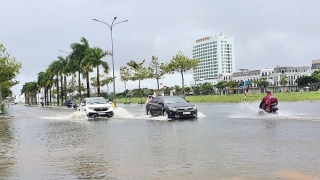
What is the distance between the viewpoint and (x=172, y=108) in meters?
23.4

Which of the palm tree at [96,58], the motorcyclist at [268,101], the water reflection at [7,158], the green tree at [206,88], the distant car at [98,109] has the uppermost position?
the palm tree at [96,58]

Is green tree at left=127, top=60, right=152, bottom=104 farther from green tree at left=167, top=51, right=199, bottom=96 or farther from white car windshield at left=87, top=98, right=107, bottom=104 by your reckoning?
white car windshield at left=87, top=98, right=107, bottom=104

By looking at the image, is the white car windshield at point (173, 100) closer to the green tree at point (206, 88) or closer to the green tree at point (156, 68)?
the green tree at point (156, 68)

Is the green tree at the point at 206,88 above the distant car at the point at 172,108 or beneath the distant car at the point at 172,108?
above

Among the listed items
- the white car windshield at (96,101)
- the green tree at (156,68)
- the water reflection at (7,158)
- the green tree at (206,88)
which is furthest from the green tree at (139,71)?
the green tree at (206,88)

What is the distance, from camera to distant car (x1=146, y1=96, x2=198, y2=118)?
2316cm

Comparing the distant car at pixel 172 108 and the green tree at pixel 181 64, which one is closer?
the distant car at pixel 172 108

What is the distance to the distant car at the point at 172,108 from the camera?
76.0 ft

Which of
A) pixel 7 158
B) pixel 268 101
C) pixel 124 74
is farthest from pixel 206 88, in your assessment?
pixel 7 158

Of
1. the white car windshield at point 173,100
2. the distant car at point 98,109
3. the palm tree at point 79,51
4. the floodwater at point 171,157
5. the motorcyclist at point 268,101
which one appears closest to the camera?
the floodwater at point 171,157

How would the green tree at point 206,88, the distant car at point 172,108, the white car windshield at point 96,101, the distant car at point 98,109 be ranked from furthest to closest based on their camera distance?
the green tree at point 206,88 < the white car windshield at point 96,101 < the distant car at point 98,109 < the distant car at point 172,108

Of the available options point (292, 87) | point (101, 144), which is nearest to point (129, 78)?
point (101, 144)

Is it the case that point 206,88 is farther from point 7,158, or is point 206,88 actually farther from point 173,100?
point 7,158

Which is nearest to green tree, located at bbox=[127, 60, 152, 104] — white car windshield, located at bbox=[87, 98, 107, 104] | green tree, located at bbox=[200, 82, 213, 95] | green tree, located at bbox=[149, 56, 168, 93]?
green tree, located at bbox=[149, 56, 168, 93]
